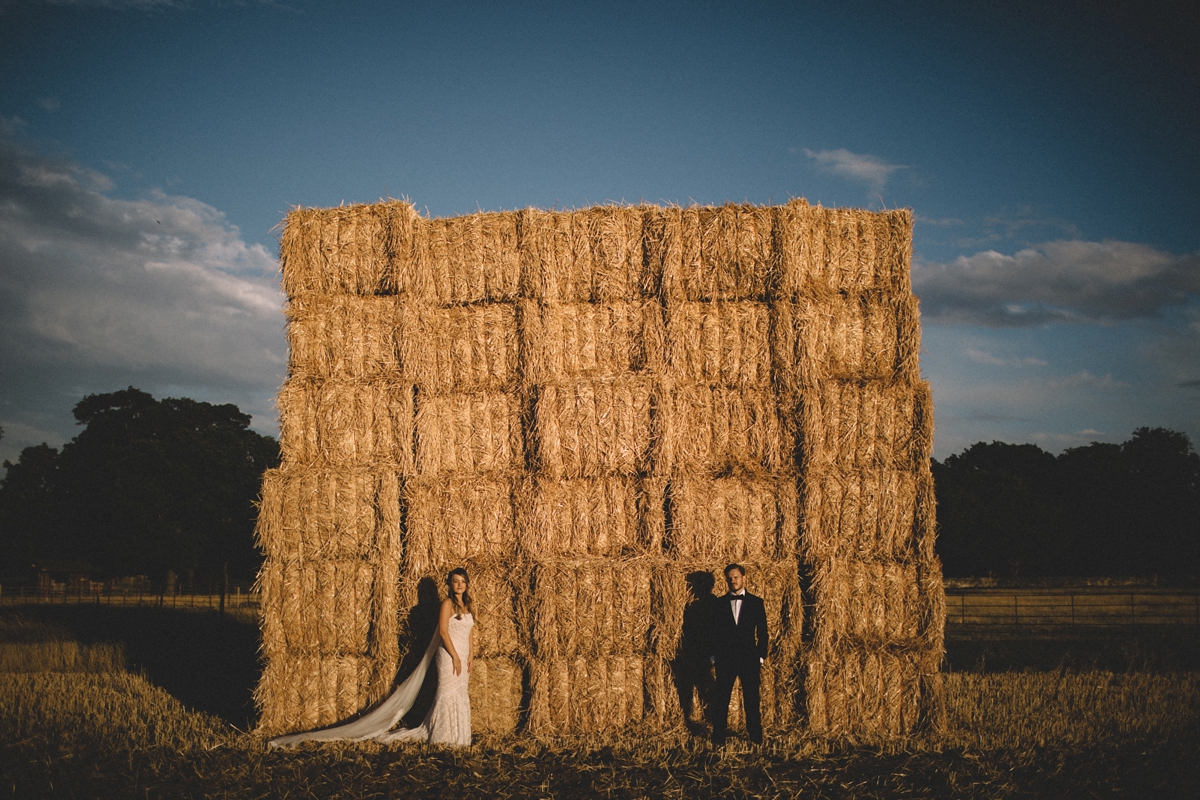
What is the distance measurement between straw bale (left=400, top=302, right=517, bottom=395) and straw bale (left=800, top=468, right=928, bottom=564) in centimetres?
389

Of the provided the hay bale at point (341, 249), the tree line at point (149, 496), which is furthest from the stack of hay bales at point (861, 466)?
the tree line at point (149, 496)

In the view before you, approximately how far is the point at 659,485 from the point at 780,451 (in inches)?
58.8

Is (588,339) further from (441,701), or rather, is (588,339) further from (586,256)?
(441,701)

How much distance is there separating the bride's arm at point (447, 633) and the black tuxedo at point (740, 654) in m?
2.86

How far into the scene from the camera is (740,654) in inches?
334

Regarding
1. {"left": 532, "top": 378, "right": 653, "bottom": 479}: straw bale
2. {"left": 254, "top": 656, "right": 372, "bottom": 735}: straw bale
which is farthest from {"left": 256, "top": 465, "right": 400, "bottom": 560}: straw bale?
{"left": 532, "top": 378, "right": 653, "bottom": 479}: straw bale

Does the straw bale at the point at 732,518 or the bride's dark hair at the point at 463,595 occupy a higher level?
the straw bale at the point at 732,518

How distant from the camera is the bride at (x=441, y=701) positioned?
28.0 ft

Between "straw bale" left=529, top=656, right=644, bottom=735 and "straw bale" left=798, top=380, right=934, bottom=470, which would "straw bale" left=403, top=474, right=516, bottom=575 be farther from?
"straw bale" left=798, top=380, right=934, bottom=470

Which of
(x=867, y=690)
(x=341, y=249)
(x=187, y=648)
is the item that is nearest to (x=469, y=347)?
(x=341, y=249)

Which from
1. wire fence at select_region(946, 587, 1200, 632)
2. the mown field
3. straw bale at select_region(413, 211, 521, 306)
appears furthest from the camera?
wire fence at select_region(946, 587, 1200, 632)

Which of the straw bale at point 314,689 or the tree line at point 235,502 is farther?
the tree line at point 235,502

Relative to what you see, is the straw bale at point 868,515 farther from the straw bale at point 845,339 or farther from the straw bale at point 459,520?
the straw bale at point 459,520

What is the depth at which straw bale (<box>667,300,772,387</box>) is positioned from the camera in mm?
9227
